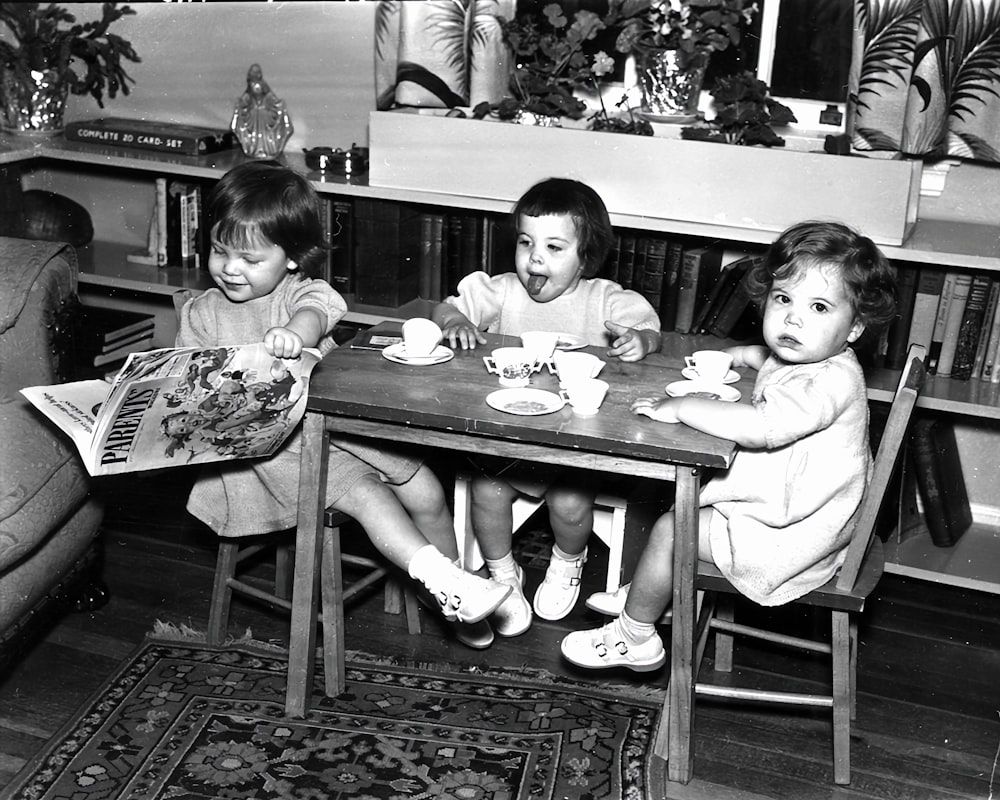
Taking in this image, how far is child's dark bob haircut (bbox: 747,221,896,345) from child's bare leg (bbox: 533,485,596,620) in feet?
2.27

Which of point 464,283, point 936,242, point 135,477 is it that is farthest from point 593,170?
point 135,477

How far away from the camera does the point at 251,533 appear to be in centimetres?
234

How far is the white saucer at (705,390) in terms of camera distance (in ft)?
6.50

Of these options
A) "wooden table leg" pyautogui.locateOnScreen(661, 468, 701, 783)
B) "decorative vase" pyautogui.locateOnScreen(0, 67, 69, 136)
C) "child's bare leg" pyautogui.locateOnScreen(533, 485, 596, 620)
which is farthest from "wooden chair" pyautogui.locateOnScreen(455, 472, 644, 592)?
"decorative vase" pyautogui.locateOnScreen(0, 67, 69, 136)

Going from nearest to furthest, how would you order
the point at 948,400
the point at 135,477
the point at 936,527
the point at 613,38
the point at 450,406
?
the point at 450,406
the point at 948,400
the point at 936,527
the point at 613,38
the point at 135,477

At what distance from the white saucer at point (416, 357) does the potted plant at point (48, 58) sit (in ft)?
5.95

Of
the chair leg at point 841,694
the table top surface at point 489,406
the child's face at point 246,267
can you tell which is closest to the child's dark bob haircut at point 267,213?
the child's face at point 246,267

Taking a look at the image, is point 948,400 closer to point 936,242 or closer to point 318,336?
point 936,242

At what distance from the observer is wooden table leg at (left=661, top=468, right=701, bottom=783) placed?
1865mm

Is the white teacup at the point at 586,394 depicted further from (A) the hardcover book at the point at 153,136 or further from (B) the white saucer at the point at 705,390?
(A) the hardcover book at the point at 153,136

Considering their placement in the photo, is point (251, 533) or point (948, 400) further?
point (948, 400)

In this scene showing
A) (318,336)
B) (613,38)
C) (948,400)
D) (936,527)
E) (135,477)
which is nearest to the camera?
(318,336)

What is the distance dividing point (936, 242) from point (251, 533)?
1.61 meters

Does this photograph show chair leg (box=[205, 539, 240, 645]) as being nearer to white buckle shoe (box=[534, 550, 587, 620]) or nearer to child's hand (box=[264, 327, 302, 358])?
child's hand (box=[264, 327, 302, 358])
